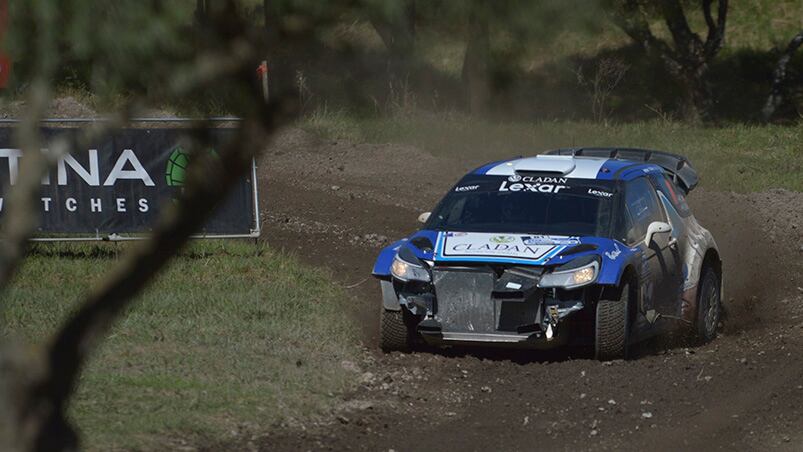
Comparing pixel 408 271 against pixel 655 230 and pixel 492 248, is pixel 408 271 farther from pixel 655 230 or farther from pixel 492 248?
pixel 655 230

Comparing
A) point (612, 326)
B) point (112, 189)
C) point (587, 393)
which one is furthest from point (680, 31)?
point (587, 393)

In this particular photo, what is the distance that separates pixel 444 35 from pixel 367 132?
798 inches

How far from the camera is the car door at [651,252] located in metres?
9.88

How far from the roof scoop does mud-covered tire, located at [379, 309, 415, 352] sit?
1.82 m

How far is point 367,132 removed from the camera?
23.5 m

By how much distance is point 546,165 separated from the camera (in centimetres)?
1056

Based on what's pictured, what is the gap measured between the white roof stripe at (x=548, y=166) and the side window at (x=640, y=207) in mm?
343

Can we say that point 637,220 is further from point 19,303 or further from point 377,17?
point 377,17

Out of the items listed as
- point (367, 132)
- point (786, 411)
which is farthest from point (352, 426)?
point (367, 132)

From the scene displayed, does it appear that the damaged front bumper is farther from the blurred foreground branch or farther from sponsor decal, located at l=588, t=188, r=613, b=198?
the blurred foreground branch

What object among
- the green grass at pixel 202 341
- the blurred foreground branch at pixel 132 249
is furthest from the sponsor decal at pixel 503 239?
the blurred foreground branch at pixel 132 249

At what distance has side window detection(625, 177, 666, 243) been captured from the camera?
33.2 ft

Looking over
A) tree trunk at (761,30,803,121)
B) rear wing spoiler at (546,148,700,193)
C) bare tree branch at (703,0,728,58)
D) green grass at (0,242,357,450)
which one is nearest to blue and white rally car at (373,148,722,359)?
rear wing spoiler at (546,148,700,193)

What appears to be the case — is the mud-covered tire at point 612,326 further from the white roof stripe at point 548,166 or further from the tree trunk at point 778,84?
the tree trunk at point 778,84
